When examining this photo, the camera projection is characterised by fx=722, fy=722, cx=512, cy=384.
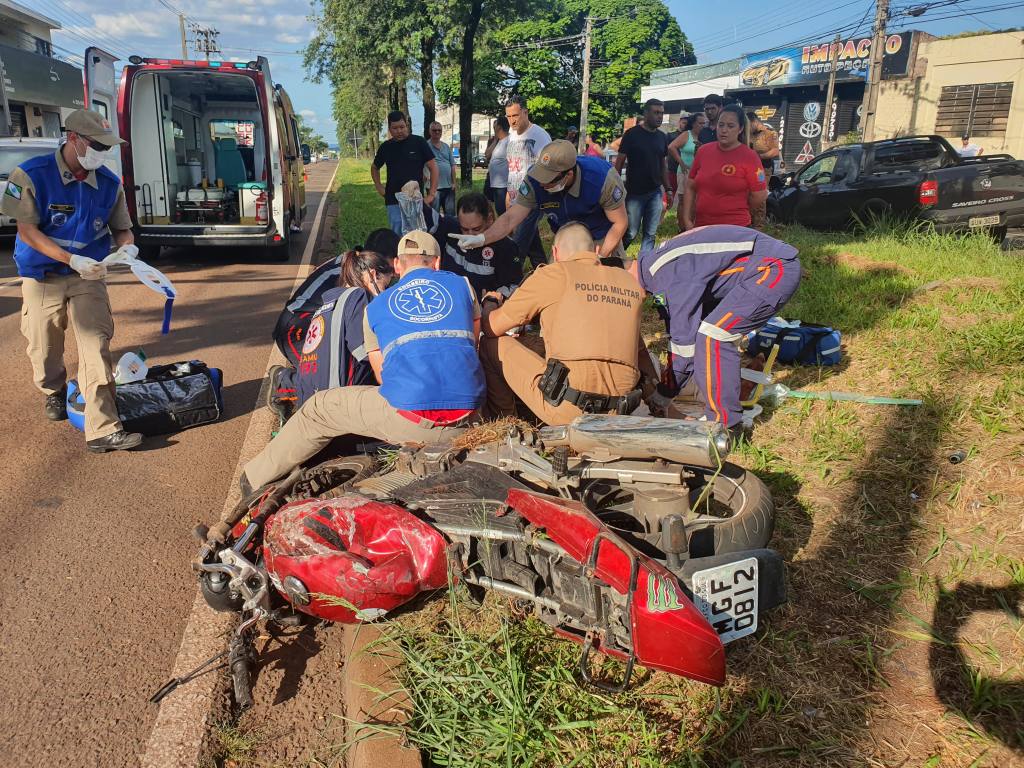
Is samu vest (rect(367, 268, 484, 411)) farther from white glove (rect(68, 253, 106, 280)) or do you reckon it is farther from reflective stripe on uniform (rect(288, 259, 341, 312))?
white glove (rect(68, 253, 106, 280))

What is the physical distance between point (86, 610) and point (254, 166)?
1164 cm

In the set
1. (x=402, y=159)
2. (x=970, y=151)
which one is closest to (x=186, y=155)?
(x=402, y=159)

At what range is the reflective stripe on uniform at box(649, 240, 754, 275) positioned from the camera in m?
4.09

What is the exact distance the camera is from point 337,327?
3.90 meters

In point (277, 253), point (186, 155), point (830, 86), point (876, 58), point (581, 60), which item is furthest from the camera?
point (581, 60)

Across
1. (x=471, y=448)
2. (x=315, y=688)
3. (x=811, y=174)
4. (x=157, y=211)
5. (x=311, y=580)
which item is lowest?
(x=315, y=688)

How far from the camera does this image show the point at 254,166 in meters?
13.1

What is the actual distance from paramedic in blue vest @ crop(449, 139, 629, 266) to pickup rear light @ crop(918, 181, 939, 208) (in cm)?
639

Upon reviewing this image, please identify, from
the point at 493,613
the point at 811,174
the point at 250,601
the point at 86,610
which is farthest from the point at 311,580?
the point at 811,174

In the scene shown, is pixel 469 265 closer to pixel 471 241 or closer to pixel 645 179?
pixel 471 241

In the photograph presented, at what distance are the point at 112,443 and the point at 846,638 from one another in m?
4.25

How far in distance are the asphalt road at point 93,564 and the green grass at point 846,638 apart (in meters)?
0.99

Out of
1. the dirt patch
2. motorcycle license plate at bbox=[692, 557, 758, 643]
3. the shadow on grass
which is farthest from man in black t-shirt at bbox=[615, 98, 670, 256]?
motorcycle license plate at bbox=[692, 557, 758, 643]

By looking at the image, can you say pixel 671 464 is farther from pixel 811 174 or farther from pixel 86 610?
pixel 811 174
